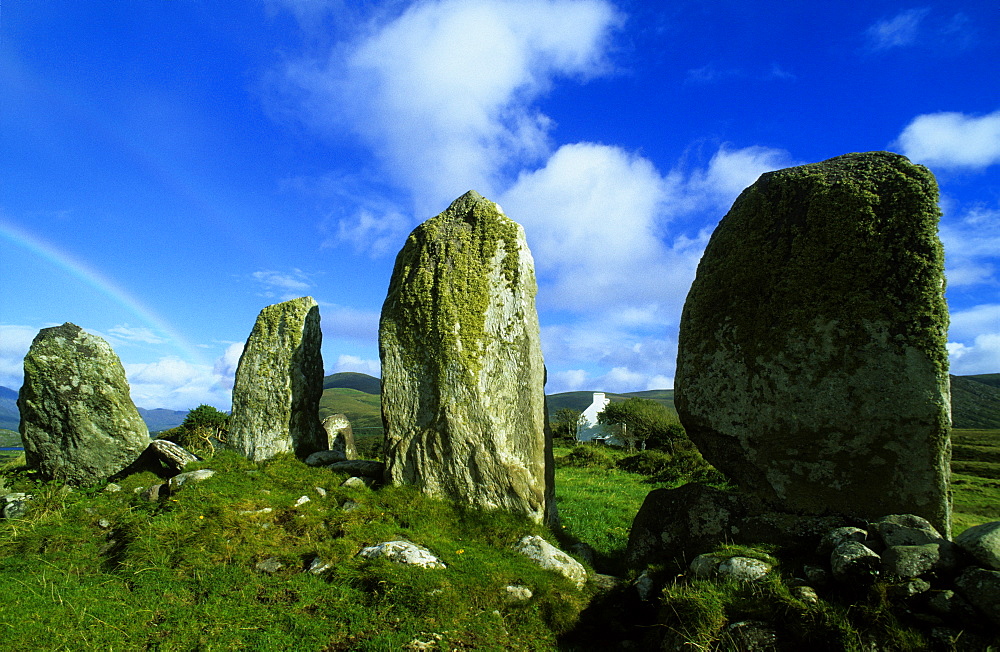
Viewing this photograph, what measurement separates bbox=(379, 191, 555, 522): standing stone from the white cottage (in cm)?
5023

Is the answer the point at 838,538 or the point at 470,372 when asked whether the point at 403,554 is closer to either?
the point at 470,372

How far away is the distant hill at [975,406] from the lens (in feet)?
408

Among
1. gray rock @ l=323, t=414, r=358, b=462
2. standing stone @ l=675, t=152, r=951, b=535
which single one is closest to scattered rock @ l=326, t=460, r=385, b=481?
gray rock @ l=323, t=414, r=358, b=462

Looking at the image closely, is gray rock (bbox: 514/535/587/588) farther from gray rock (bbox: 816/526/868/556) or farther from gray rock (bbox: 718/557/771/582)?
gray rock (bbox: 816/526/868/556)

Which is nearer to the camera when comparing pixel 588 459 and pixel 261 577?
pixel 261 577

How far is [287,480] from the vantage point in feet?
37.0

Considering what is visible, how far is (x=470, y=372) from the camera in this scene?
10.5 metres

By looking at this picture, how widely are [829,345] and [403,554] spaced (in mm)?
7248

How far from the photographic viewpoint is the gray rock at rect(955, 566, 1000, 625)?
16.5 feet

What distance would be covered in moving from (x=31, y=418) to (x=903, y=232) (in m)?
18.0

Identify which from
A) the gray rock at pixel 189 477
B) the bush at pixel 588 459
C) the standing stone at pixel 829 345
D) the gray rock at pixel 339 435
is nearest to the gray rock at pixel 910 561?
the standing stone at pixel 829 345

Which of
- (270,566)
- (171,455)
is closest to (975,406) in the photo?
(171,455)

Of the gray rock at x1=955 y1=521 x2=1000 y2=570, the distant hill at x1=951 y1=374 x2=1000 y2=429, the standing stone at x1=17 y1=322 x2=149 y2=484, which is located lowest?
the distant hill at x1=951 y1=374 x2=1000 y2=429

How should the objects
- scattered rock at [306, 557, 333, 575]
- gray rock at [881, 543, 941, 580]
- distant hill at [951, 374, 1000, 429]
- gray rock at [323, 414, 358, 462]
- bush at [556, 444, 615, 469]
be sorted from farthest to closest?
distant hill at [951, 374, 1000, 429] → bush at [556, 444, 615, 469] → gray rock at [323, 414, 358, 462] → scattered rock at [306, 557, 333, 575] → gray rock at [881, 543, 941, 580]
